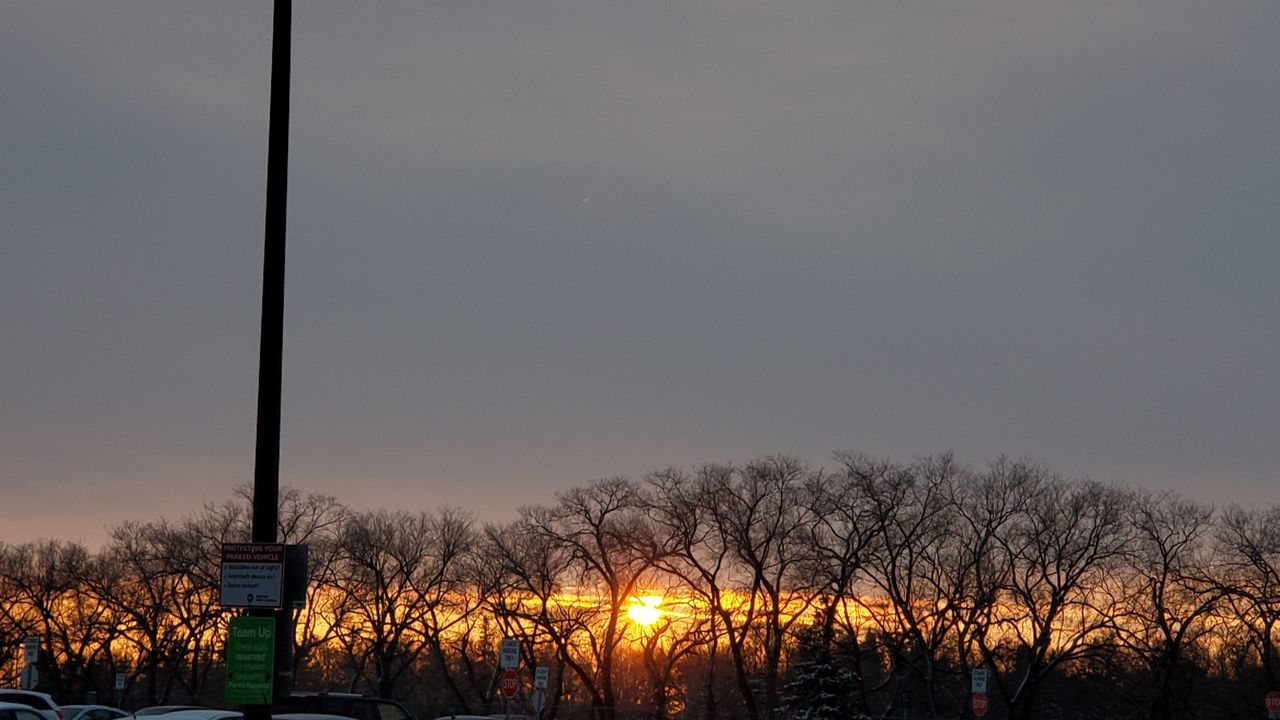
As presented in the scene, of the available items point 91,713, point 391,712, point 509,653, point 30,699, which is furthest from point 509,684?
point 91,713

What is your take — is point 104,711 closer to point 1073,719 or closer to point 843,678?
point 843,678

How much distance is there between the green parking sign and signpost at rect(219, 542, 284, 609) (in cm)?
14

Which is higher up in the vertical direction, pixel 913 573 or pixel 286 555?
pixel 913 573

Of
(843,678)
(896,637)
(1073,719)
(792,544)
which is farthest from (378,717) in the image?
(1073,719)

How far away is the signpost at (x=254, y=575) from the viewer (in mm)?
10359

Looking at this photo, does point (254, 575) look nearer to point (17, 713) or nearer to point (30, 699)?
point (17, 713)

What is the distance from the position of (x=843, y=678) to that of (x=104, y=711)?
2542cm

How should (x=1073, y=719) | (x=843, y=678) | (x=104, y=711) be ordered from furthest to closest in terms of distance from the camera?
(x=1073, y=719) → (x=843, y=678) → (x=104, y=711)

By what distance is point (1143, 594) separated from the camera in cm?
7375

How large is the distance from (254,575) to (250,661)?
0.60 metres

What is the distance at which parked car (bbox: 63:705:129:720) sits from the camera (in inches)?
1484

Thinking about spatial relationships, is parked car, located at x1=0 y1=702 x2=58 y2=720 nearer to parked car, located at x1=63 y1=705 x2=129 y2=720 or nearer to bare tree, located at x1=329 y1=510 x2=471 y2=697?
parked car, located at x1=63 y1=705 x2=129 y2=720

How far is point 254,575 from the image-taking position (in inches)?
410

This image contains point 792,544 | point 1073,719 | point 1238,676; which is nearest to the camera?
point 792,544
